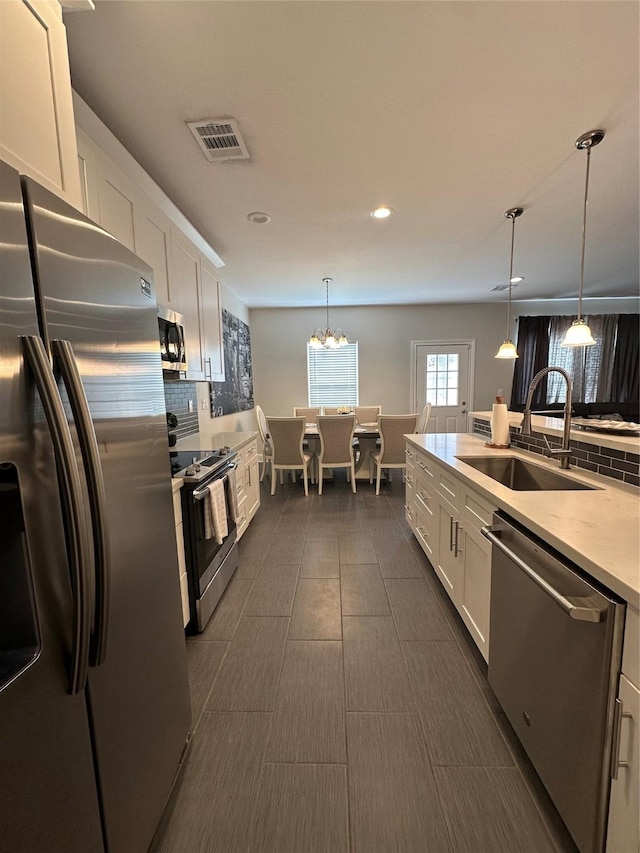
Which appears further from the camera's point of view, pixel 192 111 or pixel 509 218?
pixel 509 218

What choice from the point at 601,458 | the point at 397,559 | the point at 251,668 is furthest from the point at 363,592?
the point at 601,458

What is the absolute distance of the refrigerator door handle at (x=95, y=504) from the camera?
0.72 meters

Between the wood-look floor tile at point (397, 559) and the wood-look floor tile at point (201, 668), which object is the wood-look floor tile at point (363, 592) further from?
the wood-look floor tile at point (201, 668)

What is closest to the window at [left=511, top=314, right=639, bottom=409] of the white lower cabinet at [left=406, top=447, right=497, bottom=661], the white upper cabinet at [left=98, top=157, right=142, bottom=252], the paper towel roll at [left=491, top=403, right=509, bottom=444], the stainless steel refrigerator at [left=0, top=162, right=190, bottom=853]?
the paper towel roll at [left=491, top=403, right=509, bottom=444]

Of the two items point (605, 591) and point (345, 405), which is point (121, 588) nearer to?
point (605, 591)

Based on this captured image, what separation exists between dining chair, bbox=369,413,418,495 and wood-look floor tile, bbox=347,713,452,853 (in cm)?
305

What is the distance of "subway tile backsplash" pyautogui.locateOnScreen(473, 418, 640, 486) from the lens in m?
1.53

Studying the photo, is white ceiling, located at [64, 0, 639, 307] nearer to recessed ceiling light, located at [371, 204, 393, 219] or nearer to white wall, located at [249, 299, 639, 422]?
recessed ceiling light, located at [371, 204, 393, 219]

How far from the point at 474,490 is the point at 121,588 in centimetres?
148

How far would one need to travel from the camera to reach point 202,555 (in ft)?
6.47

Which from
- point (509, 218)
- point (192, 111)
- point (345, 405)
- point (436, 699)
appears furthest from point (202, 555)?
point (345, 405)

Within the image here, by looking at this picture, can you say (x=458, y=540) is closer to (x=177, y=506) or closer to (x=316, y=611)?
(x=316, y=611)

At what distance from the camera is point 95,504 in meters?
0.75

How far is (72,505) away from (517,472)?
231cm
